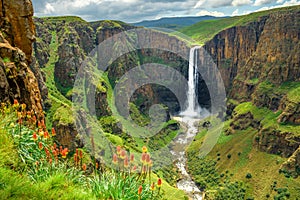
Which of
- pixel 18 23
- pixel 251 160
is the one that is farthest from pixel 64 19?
pixel 18 23

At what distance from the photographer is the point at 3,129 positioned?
34.8 feet

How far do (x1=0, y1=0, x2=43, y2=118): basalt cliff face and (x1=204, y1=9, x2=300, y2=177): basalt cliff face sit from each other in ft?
228

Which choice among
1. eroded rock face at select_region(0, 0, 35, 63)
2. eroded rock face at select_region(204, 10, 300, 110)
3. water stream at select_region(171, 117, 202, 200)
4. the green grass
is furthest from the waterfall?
eroded rock face at select_region(0, 0, 35, 63)

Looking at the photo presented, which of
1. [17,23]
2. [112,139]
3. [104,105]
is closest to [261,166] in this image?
[112,139]

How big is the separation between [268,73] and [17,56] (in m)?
108

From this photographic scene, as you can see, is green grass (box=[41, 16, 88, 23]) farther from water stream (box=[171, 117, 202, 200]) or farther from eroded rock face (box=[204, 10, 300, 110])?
water stream (box=[171, 117, 202, 200])

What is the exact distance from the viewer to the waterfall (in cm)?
15588

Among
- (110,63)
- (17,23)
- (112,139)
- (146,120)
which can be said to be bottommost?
(146,120)

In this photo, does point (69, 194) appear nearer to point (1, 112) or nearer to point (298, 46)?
point (1, 112)

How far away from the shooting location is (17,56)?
18.0 meters

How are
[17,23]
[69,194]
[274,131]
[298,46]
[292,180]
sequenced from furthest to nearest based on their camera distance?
1. [298,46]
2. [274,131]
3. [292,180]
4. [17,23]
5. [69,194]

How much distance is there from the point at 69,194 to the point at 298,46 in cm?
11285

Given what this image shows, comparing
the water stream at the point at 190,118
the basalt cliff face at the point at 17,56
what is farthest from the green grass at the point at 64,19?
the basalt cliff face at the point at 17,56

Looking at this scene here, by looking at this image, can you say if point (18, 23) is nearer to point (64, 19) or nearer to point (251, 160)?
point (251, 160)
